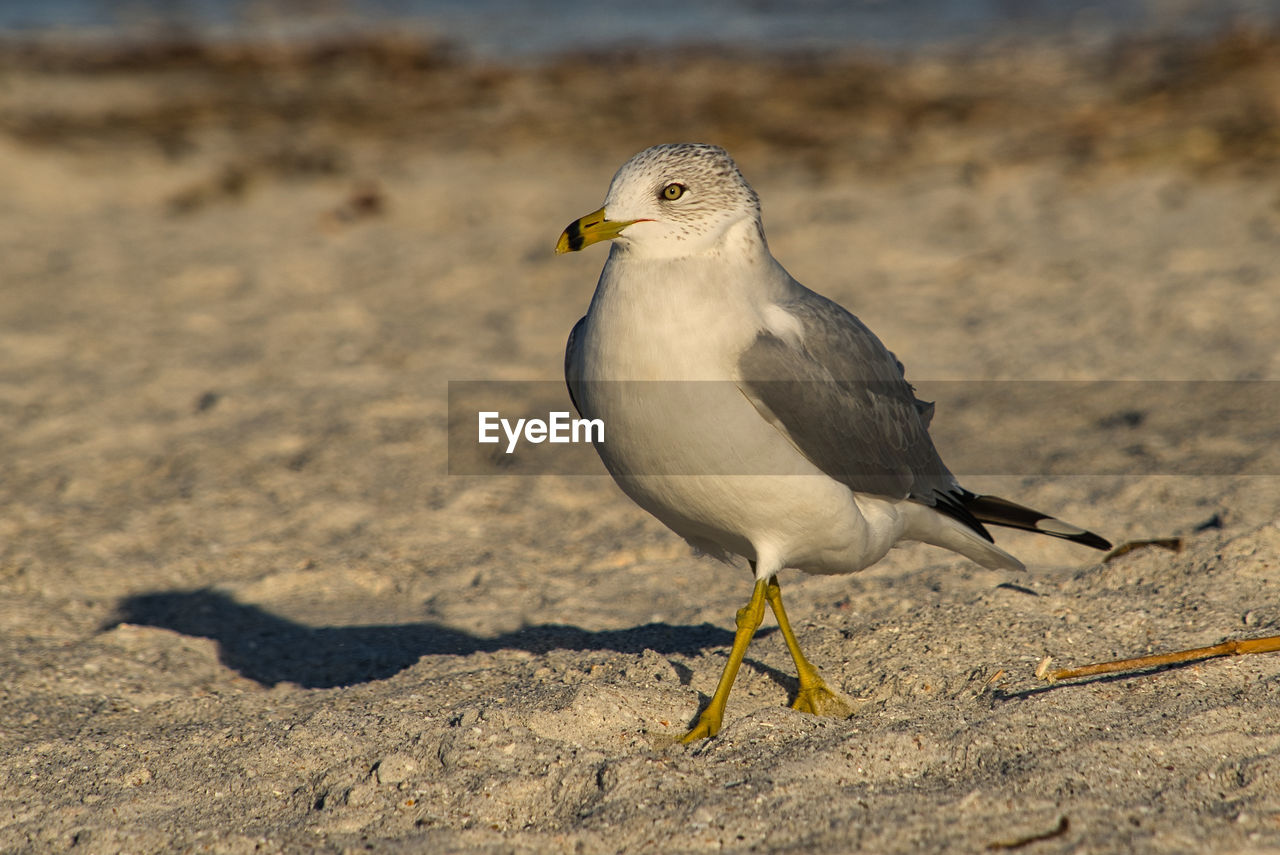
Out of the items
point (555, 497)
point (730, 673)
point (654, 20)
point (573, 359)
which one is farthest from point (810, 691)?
point (654, 20)

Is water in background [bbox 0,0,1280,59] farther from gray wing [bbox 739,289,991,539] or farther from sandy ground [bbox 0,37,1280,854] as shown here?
gray wing [bbox 739,289,991,539]

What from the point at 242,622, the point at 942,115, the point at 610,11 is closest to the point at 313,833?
the point at 242,622

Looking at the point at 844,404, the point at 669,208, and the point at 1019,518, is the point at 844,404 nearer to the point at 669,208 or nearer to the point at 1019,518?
the point at 669,208

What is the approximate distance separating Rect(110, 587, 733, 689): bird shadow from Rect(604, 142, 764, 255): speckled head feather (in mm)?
1344

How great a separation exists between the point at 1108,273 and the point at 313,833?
6.43 metres

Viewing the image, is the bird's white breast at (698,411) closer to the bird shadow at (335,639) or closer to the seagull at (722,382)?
the seagull at (722,382)

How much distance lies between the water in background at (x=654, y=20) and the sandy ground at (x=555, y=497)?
283 centimetres

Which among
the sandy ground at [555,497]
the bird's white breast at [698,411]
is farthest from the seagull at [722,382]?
the sandy ground at [555,497]

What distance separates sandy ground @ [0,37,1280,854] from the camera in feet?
9.48

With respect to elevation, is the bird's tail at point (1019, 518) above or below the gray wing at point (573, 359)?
below

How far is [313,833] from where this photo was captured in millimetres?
2775

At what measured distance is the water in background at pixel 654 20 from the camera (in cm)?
1553

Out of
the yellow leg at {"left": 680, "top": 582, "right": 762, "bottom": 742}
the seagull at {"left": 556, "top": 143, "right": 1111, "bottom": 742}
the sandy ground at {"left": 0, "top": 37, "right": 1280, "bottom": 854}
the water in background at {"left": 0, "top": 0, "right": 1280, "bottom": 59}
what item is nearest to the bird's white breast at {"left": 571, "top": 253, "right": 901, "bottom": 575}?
the seagull at {"left": 556, "top": 143, "right": 1111, "bottom": 742}

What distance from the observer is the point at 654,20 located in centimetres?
1780
